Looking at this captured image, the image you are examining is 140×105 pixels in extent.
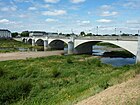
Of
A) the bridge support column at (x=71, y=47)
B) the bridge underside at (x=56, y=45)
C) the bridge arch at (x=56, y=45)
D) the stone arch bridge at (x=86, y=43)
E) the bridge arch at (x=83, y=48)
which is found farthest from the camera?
the bridge underside at (x=56, y=45)

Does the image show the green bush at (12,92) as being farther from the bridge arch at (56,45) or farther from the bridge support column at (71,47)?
the bridge arch at (56,45)

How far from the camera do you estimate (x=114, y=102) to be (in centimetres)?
1043

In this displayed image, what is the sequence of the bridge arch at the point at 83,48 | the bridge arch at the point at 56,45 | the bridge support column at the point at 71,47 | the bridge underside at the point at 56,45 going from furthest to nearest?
the bridge underside at the point at 56,45, the bridge arch at the point at 56,45, the bridge arch at the point at 83,48, the bridge support column at the point at 71,47

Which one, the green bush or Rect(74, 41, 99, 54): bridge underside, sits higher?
Rect(74, 41, 99, 54): bridge underside

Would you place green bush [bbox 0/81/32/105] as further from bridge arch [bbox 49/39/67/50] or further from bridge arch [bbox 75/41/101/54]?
bridge arch [bbox 49/39/67/50]

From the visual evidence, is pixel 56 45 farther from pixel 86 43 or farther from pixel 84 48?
pixel 86 43

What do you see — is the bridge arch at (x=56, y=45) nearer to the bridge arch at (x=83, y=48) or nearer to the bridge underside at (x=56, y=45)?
the bridge underside at (x=56, y=45)

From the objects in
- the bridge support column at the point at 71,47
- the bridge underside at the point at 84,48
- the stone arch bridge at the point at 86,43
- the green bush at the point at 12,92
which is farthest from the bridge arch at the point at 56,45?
the green bush at the point at 12,92

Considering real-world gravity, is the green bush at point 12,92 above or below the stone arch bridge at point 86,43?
below

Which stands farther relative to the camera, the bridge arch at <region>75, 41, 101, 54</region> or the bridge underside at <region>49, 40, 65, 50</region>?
the bridge underside at <region>49, 40, 65, 50</region>

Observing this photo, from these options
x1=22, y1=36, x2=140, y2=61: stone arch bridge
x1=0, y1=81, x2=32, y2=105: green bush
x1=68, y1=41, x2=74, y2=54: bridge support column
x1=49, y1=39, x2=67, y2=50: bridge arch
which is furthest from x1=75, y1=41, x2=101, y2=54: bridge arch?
x1=0, y1=81, x2=32, y2=105: green bush

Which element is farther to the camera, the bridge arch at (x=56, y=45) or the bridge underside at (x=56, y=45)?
the bridge underside at (x=56, y=45)

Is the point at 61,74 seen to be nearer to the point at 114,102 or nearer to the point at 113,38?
the point at 114,102

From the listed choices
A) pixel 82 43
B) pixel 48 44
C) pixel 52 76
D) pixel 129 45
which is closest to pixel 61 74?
pixel 52 76
